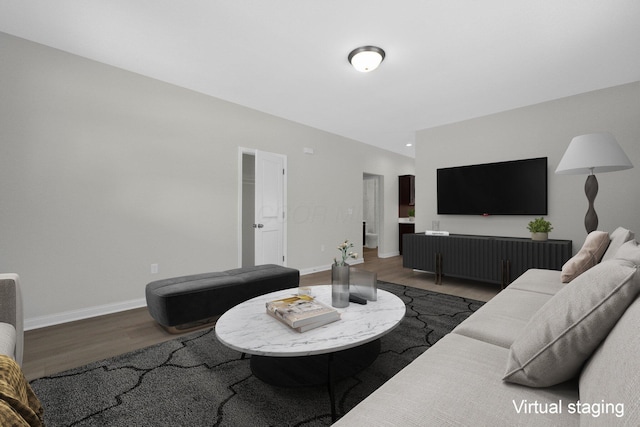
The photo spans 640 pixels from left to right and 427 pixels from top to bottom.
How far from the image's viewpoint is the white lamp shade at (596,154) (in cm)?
245

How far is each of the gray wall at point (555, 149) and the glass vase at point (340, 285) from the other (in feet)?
10.8

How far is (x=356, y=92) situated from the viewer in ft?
11.6

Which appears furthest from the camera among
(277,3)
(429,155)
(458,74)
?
(429,155)

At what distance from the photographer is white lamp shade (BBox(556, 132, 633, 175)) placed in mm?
2447

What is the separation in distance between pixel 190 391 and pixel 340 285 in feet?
3.35

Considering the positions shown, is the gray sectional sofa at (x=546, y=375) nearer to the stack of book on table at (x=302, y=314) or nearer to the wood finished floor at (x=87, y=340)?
the stack of book on table at (x=302, y=314)

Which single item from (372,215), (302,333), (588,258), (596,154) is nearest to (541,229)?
(596,154)

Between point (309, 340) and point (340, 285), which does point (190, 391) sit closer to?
point (309, 340)

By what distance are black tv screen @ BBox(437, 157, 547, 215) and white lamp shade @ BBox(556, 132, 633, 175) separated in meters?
1.19

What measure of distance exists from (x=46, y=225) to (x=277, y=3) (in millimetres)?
2753

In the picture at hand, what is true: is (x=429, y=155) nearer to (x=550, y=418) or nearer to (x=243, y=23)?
(x=243, y=23)

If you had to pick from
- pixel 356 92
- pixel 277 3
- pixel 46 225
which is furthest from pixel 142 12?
pixel 356 92

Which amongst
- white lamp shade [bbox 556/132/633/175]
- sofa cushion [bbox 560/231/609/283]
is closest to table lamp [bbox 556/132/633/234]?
white lamp shade [bbox 556/132/633/175]

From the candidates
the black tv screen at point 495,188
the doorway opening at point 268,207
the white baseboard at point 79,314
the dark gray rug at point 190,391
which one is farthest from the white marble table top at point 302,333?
the black tv screen at point 495,188
